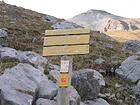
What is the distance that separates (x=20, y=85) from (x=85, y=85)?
11.6ft

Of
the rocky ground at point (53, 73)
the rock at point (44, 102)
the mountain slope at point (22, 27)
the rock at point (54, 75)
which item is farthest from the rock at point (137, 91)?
the mountain slope at point (22, 27)

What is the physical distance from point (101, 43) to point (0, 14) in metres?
8.88

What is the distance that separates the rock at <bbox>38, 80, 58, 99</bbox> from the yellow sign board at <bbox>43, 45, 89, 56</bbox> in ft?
10.4

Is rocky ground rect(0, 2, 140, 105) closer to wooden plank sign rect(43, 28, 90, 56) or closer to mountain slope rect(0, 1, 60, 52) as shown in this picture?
mountain slope rect(0, 1, 60, 52)

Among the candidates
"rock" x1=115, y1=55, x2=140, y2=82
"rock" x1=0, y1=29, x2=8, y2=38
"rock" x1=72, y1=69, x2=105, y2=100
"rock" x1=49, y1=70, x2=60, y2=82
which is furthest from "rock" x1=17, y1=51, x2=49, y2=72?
"rock" x1=0, y1=29, x2=8, y2=38

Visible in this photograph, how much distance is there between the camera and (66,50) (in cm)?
1095

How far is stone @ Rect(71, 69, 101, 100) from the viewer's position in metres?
16.6

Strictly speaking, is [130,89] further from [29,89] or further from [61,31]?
[61,31]

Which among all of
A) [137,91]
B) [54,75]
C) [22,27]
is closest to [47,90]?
[54,75]

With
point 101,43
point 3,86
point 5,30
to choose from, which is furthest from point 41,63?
point 101,43

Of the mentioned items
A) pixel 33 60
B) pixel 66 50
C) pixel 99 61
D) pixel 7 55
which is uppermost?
pixel 66 50

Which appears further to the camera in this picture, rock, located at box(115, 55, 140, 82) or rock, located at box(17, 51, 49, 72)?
rock, located at box(115, 55, 140, 82)

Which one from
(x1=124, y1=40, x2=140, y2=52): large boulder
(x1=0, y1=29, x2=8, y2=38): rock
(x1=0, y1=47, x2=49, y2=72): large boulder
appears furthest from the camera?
(x1=124, y1=40, x2=140, y2=52): large boulder

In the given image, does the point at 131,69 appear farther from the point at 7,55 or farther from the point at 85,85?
the point at 7,55
